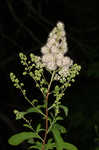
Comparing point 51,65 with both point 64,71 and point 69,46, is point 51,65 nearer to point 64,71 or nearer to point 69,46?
point 64,71

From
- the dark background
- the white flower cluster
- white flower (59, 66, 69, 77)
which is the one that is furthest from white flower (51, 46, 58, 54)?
the dark background

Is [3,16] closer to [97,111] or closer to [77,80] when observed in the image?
[77,80]

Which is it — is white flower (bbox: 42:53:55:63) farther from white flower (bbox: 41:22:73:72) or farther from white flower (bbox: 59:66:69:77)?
white flower (bbox: 59:66:69:77)

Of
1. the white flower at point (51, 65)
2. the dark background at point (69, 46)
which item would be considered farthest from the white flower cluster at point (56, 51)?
the dark background at point (69, 46)

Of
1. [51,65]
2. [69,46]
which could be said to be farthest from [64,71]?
[69,46]

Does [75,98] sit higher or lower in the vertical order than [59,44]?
higher

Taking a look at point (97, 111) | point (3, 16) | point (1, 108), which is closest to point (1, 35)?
point (3, 16)

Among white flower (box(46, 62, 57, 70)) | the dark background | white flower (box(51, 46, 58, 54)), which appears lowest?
white flower (box(46, 62, 57, 70))

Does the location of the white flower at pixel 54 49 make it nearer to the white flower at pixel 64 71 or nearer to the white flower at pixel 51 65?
the white flower at pixel 51 65

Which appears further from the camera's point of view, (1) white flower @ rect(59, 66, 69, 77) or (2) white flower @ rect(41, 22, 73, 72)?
(1) white flower @ rect(59, 66, 69, 77)
